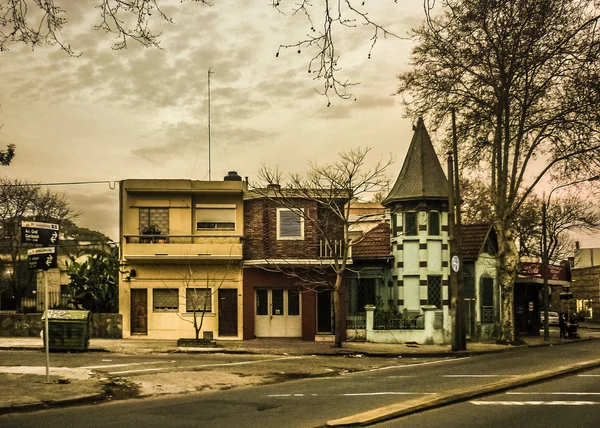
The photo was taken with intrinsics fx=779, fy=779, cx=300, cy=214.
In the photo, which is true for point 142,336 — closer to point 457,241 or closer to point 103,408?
point 457,241

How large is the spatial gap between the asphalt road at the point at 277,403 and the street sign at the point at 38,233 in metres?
4.08

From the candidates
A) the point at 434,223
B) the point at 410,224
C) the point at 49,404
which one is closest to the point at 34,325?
the point at 410,224

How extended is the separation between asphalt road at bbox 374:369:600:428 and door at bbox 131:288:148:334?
24093 mm

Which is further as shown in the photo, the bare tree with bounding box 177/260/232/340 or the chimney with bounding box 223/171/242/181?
the chimney with bounding box 223/171/242/181

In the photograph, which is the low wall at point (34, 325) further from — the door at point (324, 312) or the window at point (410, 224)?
the window at point (410, 224)

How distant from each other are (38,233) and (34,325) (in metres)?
20.5

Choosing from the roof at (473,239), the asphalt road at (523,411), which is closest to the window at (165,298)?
the roof at (473,239)

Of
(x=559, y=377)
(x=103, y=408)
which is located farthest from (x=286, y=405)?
(x=559, y=377)

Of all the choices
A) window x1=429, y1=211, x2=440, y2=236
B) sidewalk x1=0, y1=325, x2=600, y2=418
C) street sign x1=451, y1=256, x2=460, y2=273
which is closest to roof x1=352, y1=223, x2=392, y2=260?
window x1=429, y1=211, x2=440, y2=236

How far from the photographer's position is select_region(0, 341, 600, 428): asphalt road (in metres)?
12.2

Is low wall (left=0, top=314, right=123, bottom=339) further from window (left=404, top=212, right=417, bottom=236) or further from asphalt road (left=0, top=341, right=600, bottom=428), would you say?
asphalt road (left=0, top=341, right=600, bottom=428)

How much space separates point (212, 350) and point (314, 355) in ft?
13.1

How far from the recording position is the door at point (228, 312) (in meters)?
36.8

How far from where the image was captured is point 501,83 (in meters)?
34.3
